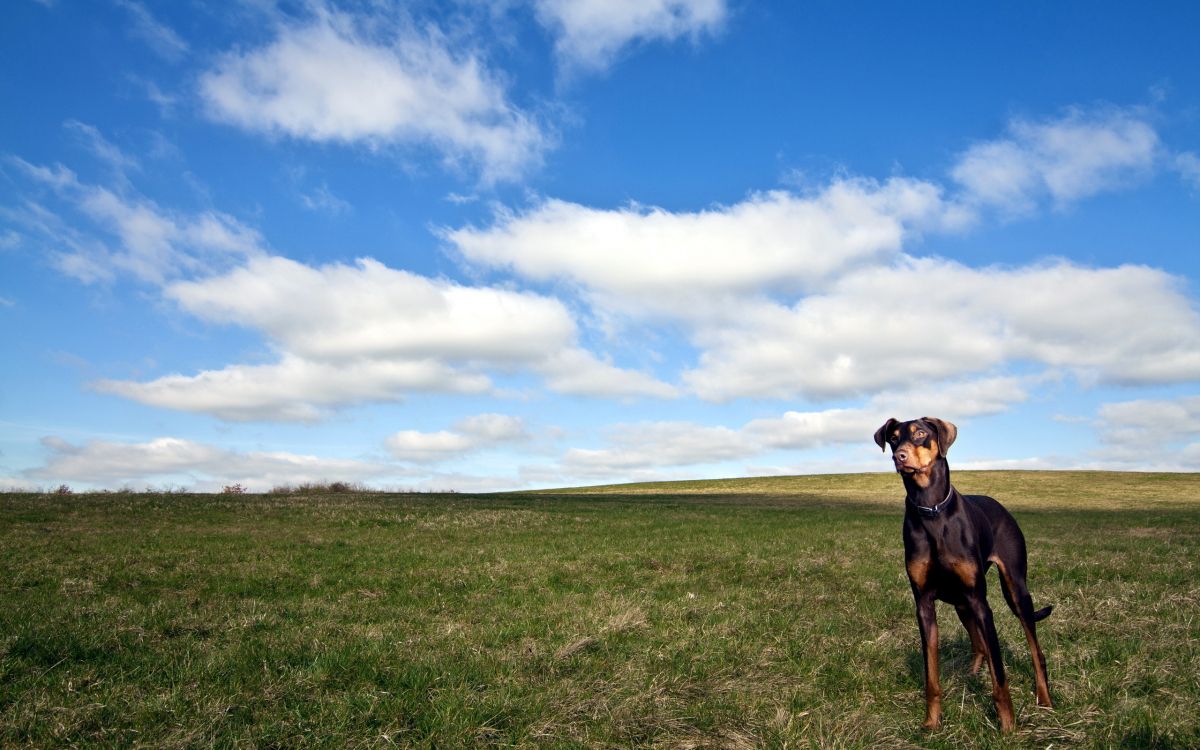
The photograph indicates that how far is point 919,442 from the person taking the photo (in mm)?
6617

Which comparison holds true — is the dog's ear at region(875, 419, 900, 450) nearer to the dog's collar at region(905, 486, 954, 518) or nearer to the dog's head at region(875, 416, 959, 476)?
the dog's head at region(875, 416, 959, 476)

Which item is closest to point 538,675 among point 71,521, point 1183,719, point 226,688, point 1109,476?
Result: point 226,688

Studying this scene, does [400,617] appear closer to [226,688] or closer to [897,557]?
[226,688]

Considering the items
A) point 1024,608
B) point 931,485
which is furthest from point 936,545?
point 1024,608

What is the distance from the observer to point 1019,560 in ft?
24.9

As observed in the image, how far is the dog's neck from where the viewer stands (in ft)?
22.0

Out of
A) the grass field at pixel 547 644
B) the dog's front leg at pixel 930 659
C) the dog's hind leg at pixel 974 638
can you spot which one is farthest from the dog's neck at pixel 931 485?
the grass field at pixel 547 644

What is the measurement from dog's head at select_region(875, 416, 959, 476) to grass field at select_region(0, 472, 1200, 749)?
2310 millimetres

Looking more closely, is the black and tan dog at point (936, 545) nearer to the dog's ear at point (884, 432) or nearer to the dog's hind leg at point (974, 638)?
the dog's ear at point (884, 432)

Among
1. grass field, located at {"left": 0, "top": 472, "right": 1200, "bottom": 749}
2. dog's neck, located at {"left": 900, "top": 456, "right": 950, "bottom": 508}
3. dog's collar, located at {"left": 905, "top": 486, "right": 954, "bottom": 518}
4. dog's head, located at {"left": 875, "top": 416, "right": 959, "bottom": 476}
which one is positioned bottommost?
grass field, located at {"left": 0, "top": 472, "right": 1200, "bottom": 749}

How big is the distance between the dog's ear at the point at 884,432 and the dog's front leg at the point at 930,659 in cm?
140

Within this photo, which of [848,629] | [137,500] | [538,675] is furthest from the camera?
[137,500]

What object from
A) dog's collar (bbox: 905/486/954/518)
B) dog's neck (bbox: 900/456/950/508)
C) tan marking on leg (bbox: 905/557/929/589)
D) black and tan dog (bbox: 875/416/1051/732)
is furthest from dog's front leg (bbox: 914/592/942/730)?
dog's neck (bbox: 900/456/950/508)

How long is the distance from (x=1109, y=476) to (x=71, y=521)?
80542 mm
